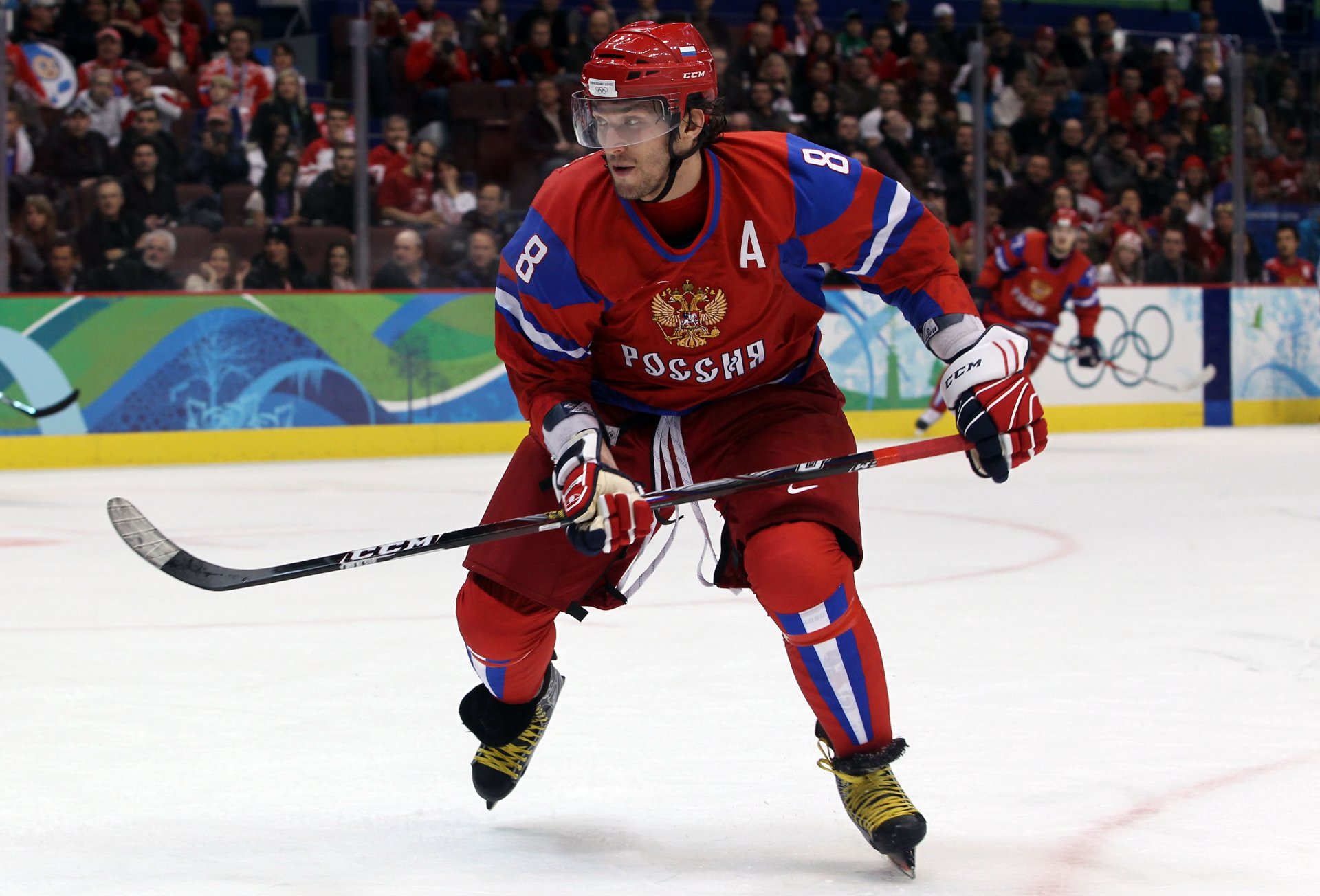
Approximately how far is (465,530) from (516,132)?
21.9ft

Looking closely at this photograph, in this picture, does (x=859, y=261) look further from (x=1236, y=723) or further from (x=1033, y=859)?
(x=1236, y=723)

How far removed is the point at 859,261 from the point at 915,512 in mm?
3621

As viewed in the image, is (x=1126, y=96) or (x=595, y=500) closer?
(x=595, y=500)

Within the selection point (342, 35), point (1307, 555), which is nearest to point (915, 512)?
point (1307, 555)

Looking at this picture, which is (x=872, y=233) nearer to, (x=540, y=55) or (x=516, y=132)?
(x=516, y=132)

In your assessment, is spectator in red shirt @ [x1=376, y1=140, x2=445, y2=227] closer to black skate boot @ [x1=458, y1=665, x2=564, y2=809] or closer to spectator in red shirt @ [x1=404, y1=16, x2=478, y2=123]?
spectator in red shirt @ [x1=404, y1=16, x2=478, y2=123]

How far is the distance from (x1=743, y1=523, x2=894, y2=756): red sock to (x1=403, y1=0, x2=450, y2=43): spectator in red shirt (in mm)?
7243

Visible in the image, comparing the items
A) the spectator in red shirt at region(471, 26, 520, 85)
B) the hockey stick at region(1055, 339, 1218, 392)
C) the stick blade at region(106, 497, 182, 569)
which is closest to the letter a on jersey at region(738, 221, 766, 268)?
the stick blade at region(106, 497, 182, 569)

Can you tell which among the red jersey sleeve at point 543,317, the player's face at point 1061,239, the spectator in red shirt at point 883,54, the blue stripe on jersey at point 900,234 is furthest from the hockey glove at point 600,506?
the spectator in red shirt at point 883,54

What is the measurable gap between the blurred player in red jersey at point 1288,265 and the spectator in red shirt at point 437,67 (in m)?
5.00

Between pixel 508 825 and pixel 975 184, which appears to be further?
pixel 975 184

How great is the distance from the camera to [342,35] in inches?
334

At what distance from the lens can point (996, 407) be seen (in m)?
2.14

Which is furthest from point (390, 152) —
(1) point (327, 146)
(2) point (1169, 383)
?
(2) point (1169, 383)
